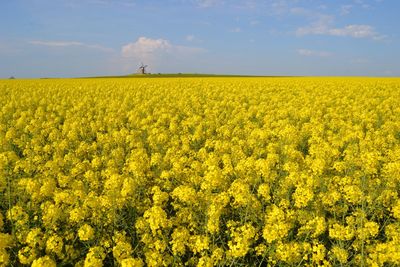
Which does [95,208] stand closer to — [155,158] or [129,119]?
[155,158]

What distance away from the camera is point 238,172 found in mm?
6992

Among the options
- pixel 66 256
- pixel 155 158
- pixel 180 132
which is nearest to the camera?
pixel 66 256

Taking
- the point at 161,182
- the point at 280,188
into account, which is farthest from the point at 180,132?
the point at 280,188

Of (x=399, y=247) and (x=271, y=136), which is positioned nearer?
(x=399, y=247)

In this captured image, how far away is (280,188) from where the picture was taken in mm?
6352

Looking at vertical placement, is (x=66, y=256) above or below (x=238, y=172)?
below

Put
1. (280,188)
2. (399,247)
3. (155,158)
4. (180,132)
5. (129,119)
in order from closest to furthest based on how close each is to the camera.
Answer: (399,247), (280,188), (155,158), (180,132), (129,119)

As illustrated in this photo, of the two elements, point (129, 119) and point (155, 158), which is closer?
point (155, 158)

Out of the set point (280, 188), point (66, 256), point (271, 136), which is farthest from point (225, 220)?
point (271, 136)

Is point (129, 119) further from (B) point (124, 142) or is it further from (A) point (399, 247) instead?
(A) point (399, 247)

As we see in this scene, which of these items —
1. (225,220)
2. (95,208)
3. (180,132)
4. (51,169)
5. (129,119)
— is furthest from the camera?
(129,119)

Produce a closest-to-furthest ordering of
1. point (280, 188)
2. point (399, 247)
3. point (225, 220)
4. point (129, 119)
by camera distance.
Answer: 1. point (399, 247)
2. point (225, 220)
3. point (280, 188)
4. point (129, 119)

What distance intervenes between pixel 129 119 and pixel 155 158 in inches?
231

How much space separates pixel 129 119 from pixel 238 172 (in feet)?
23.2
